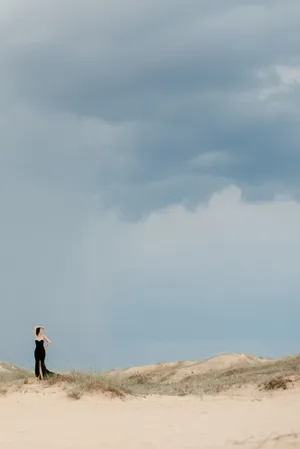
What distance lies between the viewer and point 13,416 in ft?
56.9

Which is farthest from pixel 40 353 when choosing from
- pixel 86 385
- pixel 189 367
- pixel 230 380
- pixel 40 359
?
pixel 189 367

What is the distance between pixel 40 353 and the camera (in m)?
20.1

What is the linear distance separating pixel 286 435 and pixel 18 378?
394 inches

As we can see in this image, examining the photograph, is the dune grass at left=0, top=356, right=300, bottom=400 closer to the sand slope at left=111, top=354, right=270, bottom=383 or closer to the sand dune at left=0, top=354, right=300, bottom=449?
the sand dune at left=0, top=354, right=300, bottom=449

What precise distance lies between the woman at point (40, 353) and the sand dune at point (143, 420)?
34 cm

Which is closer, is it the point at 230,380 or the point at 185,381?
the point at 230,380

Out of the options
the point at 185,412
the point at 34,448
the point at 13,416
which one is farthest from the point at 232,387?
the point at 34,448

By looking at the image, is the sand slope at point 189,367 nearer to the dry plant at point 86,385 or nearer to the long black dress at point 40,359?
the dry plant at point 86,385

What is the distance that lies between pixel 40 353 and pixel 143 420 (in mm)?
4637

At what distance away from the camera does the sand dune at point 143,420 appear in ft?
47.8

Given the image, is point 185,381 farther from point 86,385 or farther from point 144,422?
point 144,422

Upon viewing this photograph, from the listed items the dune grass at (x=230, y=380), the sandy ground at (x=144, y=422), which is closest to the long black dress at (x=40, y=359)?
the sandy ground at (x=144, y=422)

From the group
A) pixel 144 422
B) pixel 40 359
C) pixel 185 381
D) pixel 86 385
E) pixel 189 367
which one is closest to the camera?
pixel 144 422

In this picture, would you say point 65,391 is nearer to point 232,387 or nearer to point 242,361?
point 232,387
